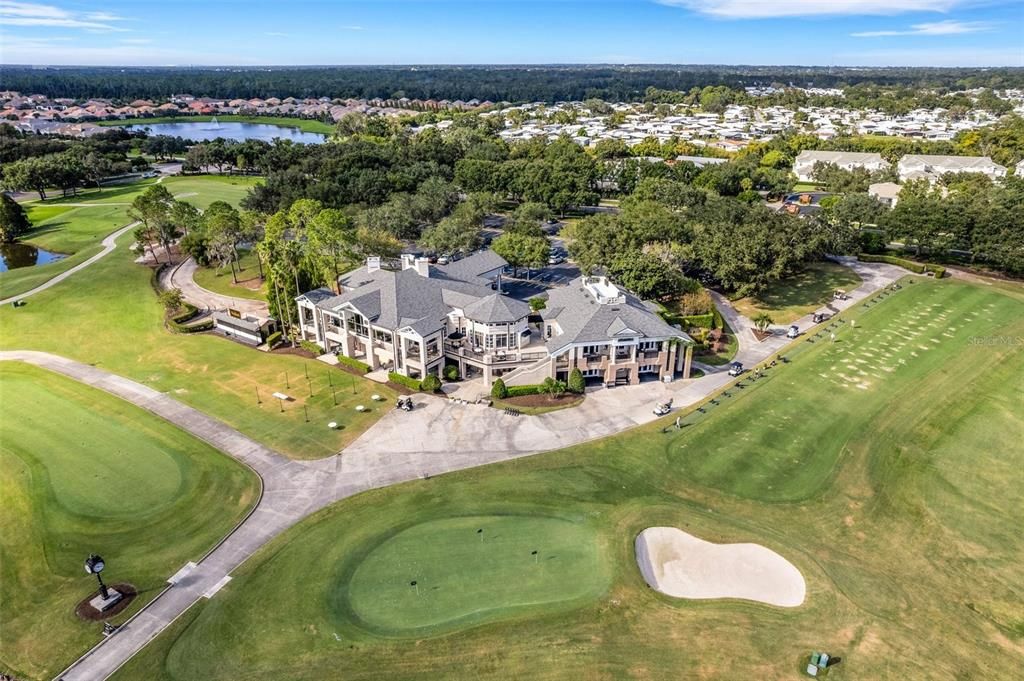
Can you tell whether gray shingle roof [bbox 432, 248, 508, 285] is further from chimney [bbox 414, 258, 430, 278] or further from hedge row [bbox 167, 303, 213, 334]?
hedge row [bbox 167, 303, 213, 334]

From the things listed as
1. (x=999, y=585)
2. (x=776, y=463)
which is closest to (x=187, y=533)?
(x=776, y=463)

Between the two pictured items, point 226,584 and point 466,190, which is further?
point 466,190

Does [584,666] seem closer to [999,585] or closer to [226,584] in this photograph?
[226,584]

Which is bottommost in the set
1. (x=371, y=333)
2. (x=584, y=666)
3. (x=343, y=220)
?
(x=584, y=666)

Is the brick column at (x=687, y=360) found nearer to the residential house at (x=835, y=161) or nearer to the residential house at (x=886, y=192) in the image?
the residential house at (x=886, y=192)

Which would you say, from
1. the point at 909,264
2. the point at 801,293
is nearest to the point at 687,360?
the point at 801,293

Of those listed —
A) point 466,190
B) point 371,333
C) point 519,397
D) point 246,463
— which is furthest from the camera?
point 466,190

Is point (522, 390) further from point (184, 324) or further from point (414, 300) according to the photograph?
point (184, 324)
